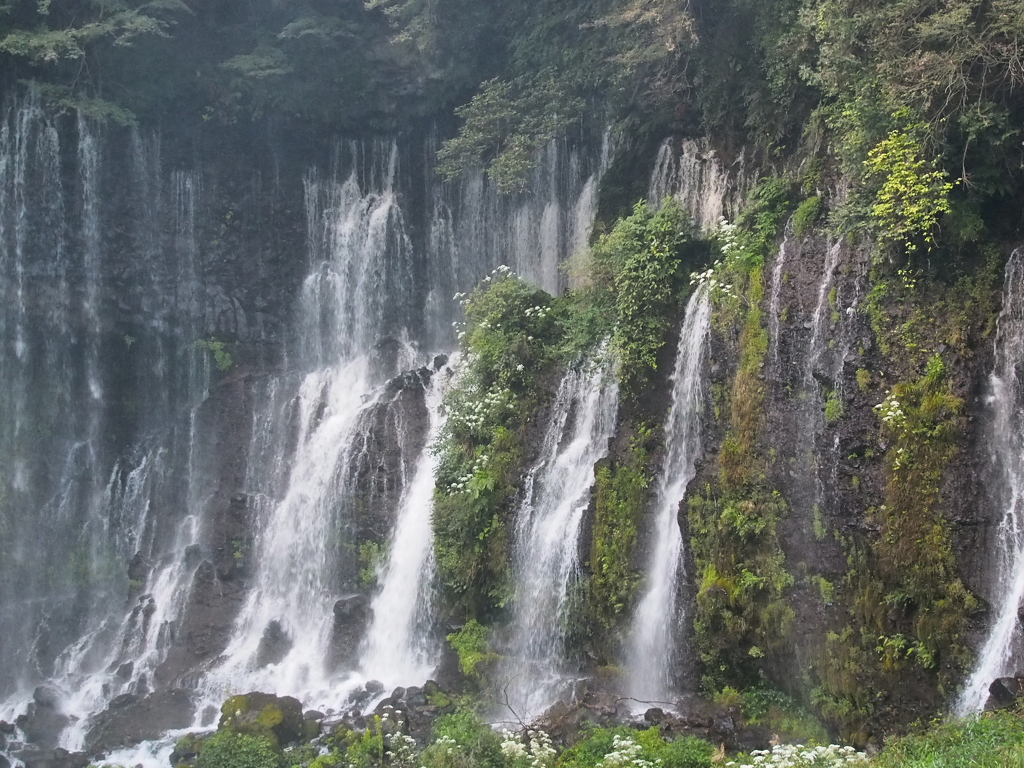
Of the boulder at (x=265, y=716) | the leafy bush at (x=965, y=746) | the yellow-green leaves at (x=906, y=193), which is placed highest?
the yellow-green leaves at (x=906, y=193)

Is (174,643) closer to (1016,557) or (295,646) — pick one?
(295,646)

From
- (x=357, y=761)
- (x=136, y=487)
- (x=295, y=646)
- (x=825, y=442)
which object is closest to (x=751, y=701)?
(x=825, y=442)

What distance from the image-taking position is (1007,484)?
30.4 feet

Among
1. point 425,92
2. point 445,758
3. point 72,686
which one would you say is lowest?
point 72,686

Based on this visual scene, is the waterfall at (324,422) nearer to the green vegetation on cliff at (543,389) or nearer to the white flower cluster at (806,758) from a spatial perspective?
the green vegetation on cliff at (543,389)

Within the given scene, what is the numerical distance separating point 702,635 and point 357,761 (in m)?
4.35

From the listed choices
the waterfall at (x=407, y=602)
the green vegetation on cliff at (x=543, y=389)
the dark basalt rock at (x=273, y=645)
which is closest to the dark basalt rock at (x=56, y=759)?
the dark basalt rock at (x=273, y=645)

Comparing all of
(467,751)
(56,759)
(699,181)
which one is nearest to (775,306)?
(699,181)

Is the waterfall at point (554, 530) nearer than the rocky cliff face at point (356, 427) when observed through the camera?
No

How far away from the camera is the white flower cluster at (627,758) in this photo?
8797mm

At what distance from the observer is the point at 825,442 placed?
10594mm

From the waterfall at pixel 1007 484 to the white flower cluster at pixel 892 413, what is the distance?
2.73ft

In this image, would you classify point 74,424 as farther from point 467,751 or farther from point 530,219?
point 467,751

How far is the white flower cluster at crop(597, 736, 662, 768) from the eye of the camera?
880 centimetres
